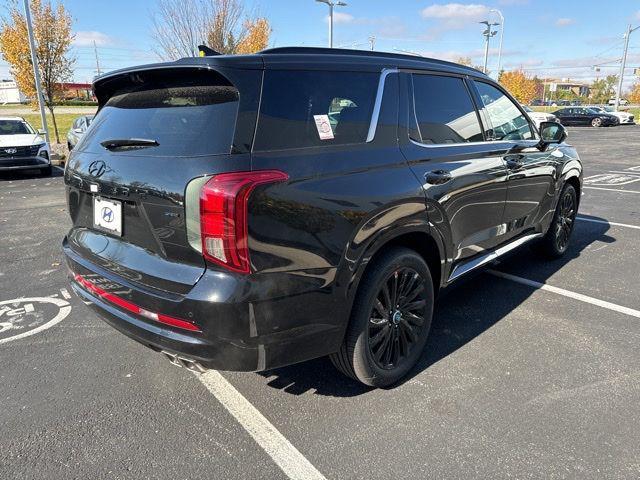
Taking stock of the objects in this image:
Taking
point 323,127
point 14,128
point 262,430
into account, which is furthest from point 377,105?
point 14,128

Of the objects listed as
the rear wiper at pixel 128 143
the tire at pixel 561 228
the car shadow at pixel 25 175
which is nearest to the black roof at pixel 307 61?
the rear wiper at pixel 128 143

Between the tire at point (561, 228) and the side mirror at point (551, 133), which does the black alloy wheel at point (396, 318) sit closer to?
the side mirror at point (551, 133)

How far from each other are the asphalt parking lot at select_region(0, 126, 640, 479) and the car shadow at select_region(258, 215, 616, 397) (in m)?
0.01

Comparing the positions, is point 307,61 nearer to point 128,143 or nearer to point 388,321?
point 128,143

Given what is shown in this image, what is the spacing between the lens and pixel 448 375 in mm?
3096

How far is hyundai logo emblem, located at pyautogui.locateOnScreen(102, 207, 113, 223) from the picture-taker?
2580 mm

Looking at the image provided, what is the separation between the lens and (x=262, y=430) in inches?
102

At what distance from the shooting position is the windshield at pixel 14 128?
13.0 meters

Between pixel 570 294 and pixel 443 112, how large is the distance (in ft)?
7.35

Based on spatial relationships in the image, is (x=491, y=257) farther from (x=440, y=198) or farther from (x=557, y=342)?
(x=440, y=198)

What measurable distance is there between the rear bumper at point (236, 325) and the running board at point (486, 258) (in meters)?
1.28

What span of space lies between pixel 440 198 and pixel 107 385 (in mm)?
2355

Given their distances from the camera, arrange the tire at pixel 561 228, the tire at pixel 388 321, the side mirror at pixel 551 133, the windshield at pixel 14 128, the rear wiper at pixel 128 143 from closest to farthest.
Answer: the rear wiper at pixel 128 143
the tire at pixel 388 321
the side mirror at pixel 551 133
the tire at pixel 561 228
the windshield at pixel 14 128

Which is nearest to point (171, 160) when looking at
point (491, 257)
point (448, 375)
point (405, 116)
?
point (405, 116)
